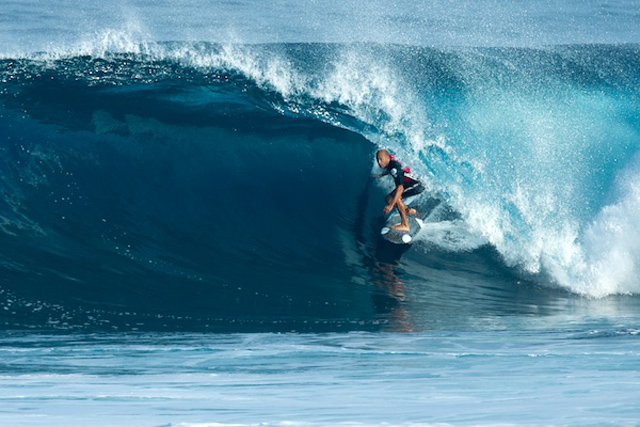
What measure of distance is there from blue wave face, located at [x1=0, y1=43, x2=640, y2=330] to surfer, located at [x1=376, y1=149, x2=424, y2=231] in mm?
532

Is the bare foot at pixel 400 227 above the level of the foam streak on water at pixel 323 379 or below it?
above

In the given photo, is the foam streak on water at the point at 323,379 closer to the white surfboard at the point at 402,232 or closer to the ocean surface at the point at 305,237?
the ocean surface at the point at 305,237

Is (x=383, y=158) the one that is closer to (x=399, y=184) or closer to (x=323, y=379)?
(x=399, y=184)

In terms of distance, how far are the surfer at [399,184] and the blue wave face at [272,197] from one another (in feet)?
1.74

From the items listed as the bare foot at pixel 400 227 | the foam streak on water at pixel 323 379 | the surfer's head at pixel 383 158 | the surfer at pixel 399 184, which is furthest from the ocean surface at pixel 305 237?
the surfer's head at pixel 383 158

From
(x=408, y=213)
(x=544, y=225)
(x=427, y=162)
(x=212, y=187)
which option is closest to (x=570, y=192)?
(x=544, y=225)

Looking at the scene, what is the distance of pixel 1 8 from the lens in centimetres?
1781

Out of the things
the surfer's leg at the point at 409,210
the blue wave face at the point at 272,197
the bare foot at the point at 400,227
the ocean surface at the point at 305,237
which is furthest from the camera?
the bare foot at the point at 400,227

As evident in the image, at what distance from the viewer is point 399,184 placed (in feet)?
28.4

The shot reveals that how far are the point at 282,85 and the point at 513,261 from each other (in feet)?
13.1

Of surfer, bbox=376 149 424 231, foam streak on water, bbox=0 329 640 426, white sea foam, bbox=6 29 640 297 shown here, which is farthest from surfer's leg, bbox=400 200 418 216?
foam streak on water, bbox=0 329 640 426

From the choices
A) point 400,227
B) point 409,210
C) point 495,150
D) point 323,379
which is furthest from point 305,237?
point 323,379

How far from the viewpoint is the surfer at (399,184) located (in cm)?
865

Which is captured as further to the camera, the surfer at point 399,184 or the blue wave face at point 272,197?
the surfer at point 399,184
